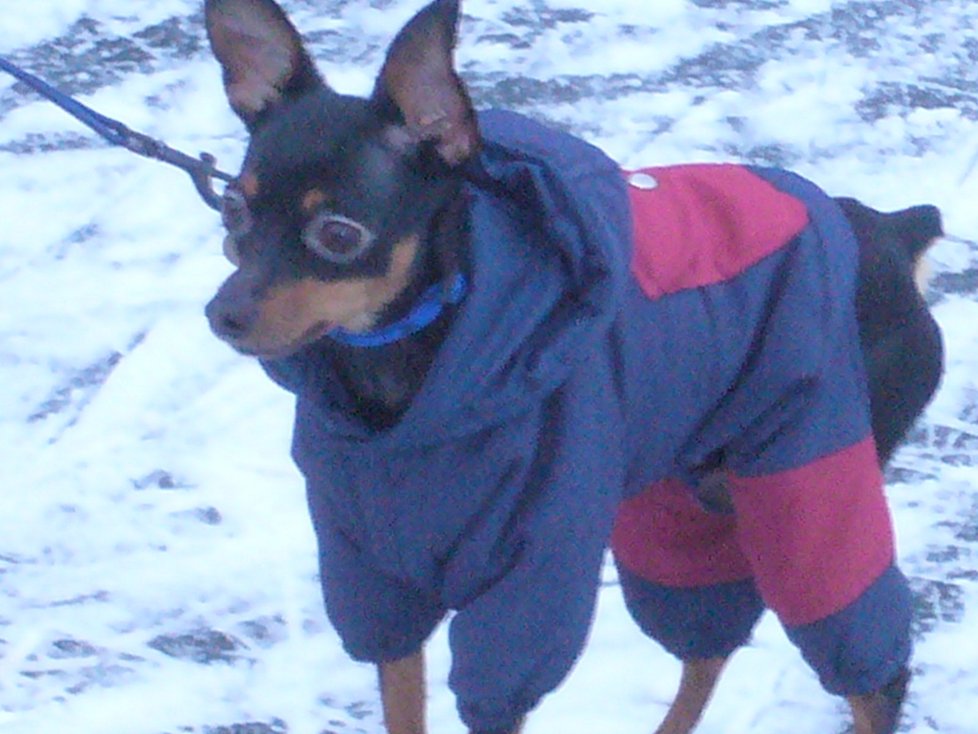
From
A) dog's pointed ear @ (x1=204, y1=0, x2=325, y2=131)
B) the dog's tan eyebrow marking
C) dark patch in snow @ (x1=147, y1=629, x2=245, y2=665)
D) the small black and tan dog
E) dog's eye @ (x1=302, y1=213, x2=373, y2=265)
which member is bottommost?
dark patch in snow @ (x1=147, y1=629, x2=245, y2=665)

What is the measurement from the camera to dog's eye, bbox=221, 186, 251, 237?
5.38ft

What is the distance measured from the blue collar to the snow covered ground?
3.25 ft

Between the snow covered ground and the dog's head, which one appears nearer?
the dog's head

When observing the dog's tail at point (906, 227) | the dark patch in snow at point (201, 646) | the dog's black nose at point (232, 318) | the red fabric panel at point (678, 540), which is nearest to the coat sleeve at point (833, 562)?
the red fabric panel at point (678, 540)

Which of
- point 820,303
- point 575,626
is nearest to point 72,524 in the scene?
point 575,626

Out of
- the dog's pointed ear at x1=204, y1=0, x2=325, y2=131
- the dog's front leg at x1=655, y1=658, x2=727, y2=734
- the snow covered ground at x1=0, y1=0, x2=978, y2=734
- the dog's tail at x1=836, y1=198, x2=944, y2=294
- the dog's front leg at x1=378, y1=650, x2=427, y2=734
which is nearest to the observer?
the dog's pointed ear at x1=204, y1=0, x2=325, y2=131

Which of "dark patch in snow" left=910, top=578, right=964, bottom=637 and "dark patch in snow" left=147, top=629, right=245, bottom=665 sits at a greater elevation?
"dark patch in snow" left=910, top=578, right=964, bottom=637

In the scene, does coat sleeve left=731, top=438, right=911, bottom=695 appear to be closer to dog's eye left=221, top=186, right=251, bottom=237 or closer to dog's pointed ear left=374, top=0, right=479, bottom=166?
dog's pointed ear left=374, top=0, right=479, bottom=166

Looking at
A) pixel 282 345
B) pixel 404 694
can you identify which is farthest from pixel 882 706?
pixel 282 345

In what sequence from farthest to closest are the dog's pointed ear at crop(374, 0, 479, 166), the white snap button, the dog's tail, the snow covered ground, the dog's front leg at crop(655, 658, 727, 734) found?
the snow covered ground, the dog's front leg at crop(655, 658, 727, 734), the dog's tail, the white snap button, the dog's pointed ear at crop(374, 0, 479, 166)

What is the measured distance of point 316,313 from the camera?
1.60m

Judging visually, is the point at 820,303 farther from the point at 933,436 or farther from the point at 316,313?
the point at 933,436

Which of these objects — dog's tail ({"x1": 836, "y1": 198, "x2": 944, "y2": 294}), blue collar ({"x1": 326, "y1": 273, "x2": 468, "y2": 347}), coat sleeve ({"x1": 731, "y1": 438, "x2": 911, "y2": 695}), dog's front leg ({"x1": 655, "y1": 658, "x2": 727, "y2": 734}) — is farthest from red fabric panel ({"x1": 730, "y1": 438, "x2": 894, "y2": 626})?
blue collar ({"x1": 326, "y1": 273, "x2": 468, "y2": 347})

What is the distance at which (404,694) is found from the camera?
7.01 ft
